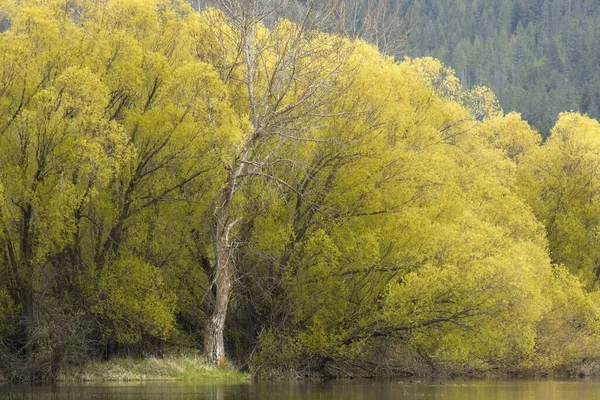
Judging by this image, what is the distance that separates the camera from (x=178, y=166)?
119ft

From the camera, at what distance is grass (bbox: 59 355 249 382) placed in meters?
33.0

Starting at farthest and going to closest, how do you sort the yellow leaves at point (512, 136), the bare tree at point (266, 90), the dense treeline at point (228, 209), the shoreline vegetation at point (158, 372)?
1. the yellow leaves at point (512, 136)
2. the bare tree at point (266, 90)
3. the shoreline vegetation at point (158, 372)
4. the dense treeline at point (228, 209)

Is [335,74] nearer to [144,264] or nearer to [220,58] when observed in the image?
[220,58]

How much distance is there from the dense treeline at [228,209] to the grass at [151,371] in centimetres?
66

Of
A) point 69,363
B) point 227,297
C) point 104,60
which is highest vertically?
point 104,60

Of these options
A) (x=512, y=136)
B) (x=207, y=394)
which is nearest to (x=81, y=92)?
(x=207, y=394)

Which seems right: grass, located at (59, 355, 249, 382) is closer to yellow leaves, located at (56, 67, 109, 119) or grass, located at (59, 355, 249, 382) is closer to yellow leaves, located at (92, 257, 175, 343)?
yellow leaves, located at (92, 257, 175, 343)

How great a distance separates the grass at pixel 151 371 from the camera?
33031mm

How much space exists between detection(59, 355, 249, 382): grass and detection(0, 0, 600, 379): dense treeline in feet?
2.17

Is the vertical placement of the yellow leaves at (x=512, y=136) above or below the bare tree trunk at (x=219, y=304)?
above

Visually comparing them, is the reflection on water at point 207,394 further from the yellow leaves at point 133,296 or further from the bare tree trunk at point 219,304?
the bare tree trunk at point 219,304

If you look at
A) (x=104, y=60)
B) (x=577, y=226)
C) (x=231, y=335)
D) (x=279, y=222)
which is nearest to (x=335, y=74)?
(x=279, y=222)

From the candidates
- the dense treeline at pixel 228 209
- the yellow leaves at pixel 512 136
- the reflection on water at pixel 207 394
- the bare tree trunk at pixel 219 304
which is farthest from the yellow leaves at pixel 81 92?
the yellow leaves at pixel 512 136

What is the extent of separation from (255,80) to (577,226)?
31208mm
